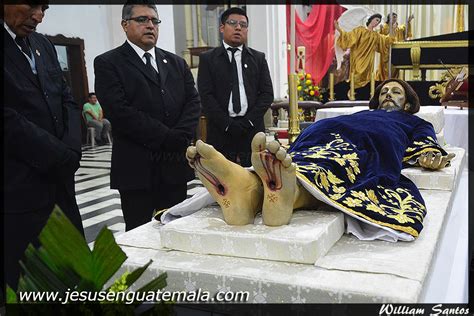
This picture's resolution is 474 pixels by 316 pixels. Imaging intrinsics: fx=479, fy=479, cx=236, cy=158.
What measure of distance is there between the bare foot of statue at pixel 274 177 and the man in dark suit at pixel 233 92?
1.55m

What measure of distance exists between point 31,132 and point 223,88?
1.57 metres

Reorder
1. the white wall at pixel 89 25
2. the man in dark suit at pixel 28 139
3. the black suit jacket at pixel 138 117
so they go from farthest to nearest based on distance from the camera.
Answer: the white wall at pixel 89 25 < the black suit jacket at pixel 138 117 < the man in dark suit at pixel 28 139

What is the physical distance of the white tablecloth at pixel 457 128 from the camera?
4.25 meters

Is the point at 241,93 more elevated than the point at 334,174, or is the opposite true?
the point at 241,93

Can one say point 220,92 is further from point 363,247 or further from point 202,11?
point 202,11

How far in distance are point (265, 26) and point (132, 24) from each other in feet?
26.1

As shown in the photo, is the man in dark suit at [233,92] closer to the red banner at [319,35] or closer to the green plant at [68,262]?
the green plant at [68,262]

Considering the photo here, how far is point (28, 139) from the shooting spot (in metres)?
1.93

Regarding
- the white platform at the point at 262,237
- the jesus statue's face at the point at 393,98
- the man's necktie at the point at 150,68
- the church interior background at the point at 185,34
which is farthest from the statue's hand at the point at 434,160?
the church interior background at the point at 185,34

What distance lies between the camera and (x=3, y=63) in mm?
1918

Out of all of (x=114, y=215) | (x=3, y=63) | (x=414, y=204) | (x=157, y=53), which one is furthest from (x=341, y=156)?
(x=114, y=215)

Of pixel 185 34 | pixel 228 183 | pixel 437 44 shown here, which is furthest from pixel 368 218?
pixel 185 34

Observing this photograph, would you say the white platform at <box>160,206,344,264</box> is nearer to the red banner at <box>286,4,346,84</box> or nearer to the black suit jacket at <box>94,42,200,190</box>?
the black suit jacket at <box>94,42,200,190</box>

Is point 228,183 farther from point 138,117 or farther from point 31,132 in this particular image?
point 138,117
